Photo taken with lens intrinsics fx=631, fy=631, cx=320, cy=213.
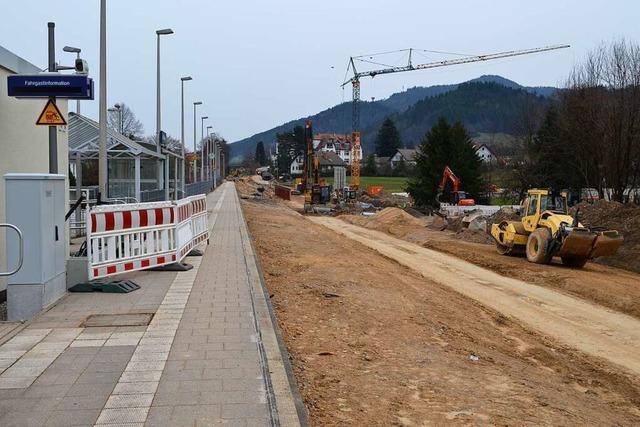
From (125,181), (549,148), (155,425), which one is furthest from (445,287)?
(549,148)

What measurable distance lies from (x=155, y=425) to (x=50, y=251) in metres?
4.37

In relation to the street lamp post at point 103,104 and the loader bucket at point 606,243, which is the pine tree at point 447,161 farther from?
the street lamp post at point 103,104

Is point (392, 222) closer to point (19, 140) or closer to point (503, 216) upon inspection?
point (503, 216)

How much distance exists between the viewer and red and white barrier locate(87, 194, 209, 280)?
969 centimetres

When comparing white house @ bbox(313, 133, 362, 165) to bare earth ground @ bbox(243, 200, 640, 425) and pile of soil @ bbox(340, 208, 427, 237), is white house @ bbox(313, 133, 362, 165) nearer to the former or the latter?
pile of soil @ bbox(340, 208, 427, 237)

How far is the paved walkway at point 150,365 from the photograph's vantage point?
4789 millimetres

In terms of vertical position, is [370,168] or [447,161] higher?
[370,168]

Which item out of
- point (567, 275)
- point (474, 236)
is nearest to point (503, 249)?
point (567, 275)

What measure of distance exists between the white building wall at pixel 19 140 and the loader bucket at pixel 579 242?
1335cm

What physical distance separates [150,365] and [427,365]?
2.89m

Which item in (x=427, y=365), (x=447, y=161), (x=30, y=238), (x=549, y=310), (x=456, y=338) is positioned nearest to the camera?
(x=427, y=365)

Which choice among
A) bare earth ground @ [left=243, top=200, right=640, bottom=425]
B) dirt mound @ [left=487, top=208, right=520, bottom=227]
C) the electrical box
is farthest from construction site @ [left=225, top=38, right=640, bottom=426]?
dirt mound @ [left=487, top=208, right=520, bottom=227]

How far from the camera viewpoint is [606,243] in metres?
17.7

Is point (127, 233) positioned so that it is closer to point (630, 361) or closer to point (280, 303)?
point (280, 303)
